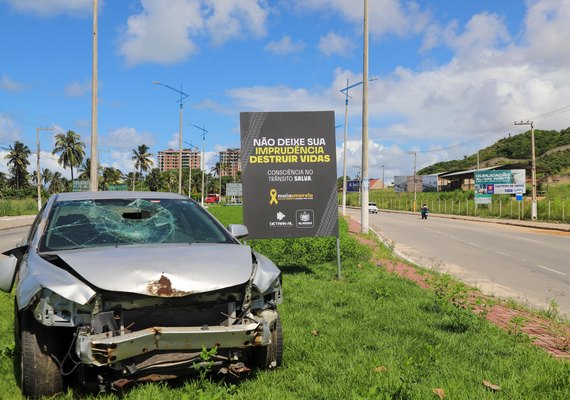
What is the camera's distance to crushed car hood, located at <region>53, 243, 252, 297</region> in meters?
3.38

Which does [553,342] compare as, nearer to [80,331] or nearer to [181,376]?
[181,376]

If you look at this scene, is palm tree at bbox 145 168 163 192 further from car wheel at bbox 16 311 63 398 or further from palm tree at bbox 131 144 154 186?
car wheel at bbox 16 311 63 398

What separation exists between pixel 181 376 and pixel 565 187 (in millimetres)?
72366

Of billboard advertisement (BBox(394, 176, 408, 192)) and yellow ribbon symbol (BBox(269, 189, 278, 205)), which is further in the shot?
billboard advertisement (BBox(394, 176, 408, 192))

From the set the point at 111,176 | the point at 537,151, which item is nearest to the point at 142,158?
the point at 111,176

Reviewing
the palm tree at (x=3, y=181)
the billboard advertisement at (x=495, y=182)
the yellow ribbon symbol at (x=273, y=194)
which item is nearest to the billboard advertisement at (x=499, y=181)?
the billboard advertisement at (x=495, y=182)

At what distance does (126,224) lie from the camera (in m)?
4.77

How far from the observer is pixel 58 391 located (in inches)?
144

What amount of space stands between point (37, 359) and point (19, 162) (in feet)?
383

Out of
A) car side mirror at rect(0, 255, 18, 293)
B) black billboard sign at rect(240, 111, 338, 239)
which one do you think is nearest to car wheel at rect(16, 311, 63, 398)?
car side mirror at rect(0, 255, 18, 293)

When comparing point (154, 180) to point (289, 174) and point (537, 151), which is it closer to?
point (537, 151)

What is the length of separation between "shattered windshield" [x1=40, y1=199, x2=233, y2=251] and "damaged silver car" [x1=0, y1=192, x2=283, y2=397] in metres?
0.12

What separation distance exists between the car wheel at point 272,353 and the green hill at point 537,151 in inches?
3496

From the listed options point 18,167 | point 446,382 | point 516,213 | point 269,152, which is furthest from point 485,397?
point 18,167
